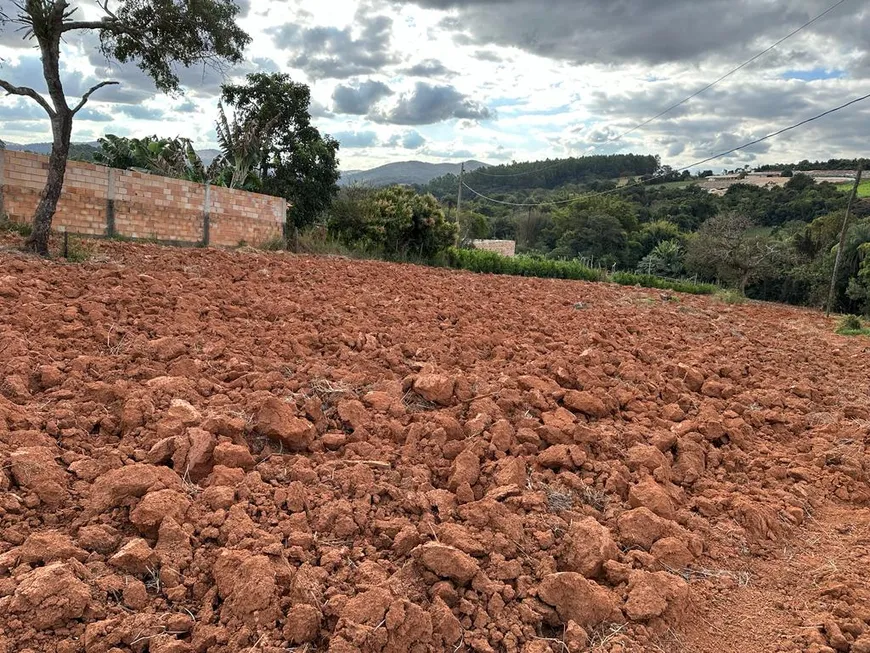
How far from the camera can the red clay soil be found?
203 centimetres

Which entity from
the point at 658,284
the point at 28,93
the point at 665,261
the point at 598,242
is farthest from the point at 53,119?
the point at 598,242

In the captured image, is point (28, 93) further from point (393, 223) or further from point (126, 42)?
point (393, 223)

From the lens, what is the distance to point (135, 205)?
12.0 metres

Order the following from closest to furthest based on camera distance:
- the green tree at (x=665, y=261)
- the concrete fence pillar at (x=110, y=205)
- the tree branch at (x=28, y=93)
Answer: the tree branch at (x=28, y=93)
the concrete fence pillar at (x=110, y=205)
the green tree at (x=665, y=261)

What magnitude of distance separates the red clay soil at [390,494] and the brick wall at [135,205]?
585 cm

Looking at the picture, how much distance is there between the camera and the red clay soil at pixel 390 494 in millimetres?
2029

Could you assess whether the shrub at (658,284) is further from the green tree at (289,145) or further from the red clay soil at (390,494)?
the red clay soil at (390,494)

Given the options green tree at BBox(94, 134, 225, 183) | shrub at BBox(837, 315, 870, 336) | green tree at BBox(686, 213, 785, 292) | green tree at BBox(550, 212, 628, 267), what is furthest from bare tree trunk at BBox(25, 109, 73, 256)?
green tree at BBox(550, 212, 628, 267)

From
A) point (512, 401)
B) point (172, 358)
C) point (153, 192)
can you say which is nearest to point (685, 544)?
point (512, 401)

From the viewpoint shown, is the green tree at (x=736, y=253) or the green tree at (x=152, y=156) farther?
the green tree at (x=736, y=253)

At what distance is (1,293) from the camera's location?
192 inches

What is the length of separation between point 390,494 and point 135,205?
11.5 metres

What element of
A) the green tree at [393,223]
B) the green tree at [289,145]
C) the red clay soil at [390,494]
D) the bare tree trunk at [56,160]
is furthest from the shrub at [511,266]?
the red clay soil at [390,494]

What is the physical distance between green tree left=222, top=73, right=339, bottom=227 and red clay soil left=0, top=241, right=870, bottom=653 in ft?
50.2
